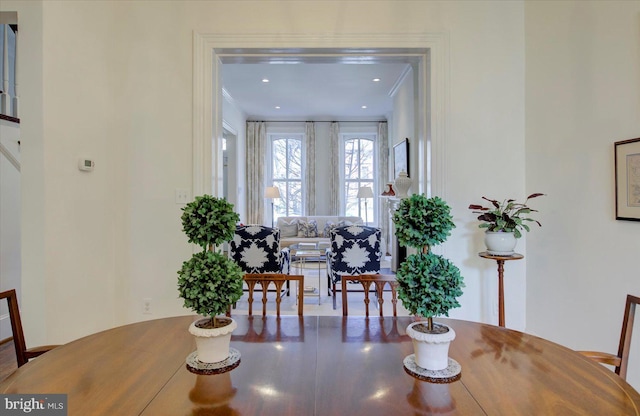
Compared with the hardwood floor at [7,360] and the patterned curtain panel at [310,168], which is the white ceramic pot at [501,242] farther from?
the patterned curtain panel at [310,168]

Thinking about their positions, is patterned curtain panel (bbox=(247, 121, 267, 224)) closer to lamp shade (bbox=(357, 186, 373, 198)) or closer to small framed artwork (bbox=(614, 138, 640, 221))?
lamp shade (bbox=(357, 186, 373, 198))

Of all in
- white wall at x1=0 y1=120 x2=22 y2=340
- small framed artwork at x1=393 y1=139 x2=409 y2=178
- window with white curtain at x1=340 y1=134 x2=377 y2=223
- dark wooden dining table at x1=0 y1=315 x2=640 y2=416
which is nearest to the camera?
dark wooden dining table at x1=0 y1=315 x2=640 y2=416

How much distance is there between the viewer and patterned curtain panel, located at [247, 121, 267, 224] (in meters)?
7.65

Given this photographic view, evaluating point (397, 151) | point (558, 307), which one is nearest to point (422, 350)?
point (558, 307)

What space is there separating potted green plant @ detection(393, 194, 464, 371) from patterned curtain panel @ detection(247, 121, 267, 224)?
6776 millimetres

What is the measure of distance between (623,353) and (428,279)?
2.95 ft

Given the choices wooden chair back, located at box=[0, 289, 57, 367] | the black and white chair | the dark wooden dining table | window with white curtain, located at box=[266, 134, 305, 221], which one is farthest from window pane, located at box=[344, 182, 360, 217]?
wooden chair back, located at box=[0, 289, 57, 367]

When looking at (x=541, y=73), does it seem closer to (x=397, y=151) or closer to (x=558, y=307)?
(x=558, y=307)

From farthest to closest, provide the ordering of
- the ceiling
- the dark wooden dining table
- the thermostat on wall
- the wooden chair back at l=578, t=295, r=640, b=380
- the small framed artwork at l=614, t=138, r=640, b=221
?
the ceiling → the thermostat on wall → the small framed artwork at l=614, t=138, r=640, b=221 → the wooden chair back at l=578, t=295, r=640, b=380 → the dark wooden dining table

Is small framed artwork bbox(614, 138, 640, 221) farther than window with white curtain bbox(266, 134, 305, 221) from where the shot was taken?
No

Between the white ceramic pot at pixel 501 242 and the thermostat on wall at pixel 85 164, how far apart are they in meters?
2.67

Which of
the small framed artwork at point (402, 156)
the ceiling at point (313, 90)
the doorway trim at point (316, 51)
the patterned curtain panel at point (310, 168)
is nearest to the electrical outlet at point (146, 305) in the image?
the doorway trim at point (316, 51)

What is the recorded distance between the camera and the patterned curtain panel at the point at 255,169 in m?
7.65

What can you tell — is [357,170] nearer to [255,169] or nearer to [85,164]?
[255,169]
